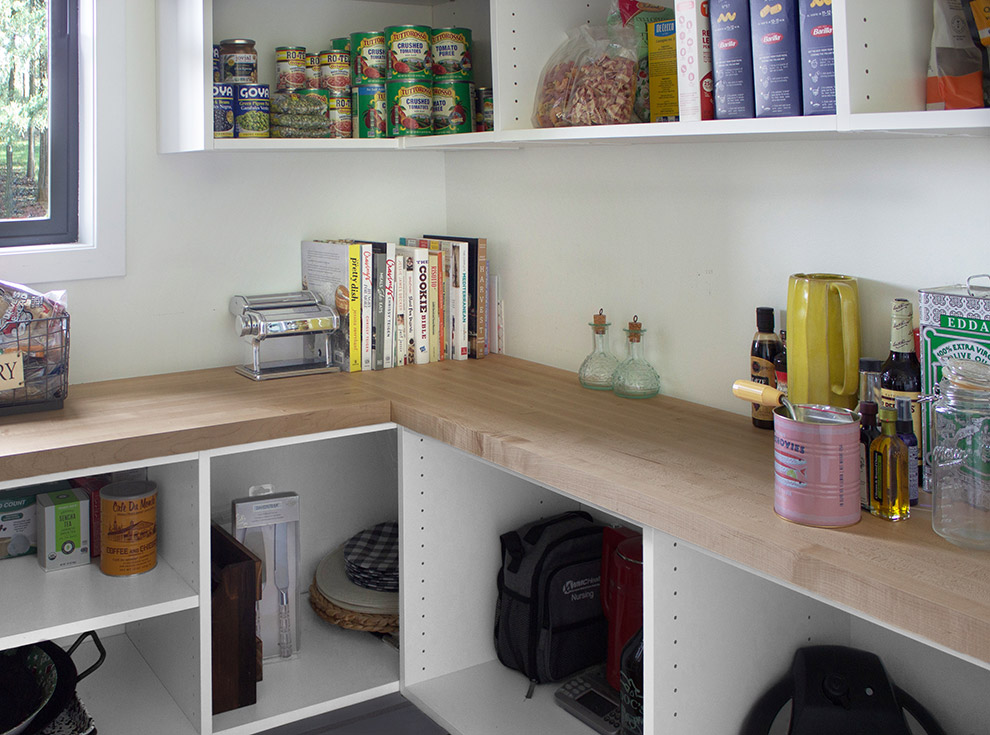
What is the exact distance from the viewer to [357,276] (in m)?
2.35

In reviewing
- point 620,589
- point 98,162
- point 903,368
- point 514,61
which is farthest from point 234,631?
point 903,368

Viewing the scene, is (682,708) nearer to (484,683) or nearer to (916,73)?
(484,683)

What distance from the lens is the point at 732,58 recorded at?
1568 mm

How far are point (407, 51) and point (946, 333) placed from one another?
1.42m

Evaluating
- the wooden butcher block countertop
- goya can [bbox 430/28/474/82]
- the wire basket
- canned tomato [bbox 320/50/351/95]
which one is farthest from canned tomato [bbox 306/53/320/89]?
the wire basket

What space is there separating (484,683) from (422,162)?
134 centimetres

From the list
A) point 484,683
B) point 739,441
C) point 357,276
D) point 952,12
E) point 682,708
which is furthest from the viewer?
point 357,276

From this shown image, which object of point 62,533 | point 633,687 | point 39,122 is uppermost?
point 39,122

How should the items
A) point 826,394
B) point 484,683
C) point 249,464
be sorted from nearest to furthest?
1. point 826,394
2. point 484,683
3. point 249,464

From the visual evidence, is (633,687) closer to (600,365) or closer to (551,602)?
(551,602)

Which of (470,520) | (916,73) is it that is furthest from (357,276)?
(916,73)

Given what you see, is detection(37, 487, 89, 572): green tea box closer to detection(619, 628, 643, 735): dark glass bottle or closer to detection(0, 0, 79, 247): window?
detection(0, 0, 79, 247): window

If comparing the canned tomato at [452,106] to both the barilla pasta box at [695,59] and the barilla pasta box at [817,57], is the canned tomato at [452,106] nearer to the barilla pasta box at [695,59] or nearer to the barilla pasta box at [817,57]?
the barilla pasta box at [695,59]

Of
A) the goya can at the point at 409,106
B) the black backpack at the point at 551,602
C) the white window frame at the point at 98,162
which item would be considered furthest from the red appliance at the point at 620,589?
the white window frame at the point at 98,162
